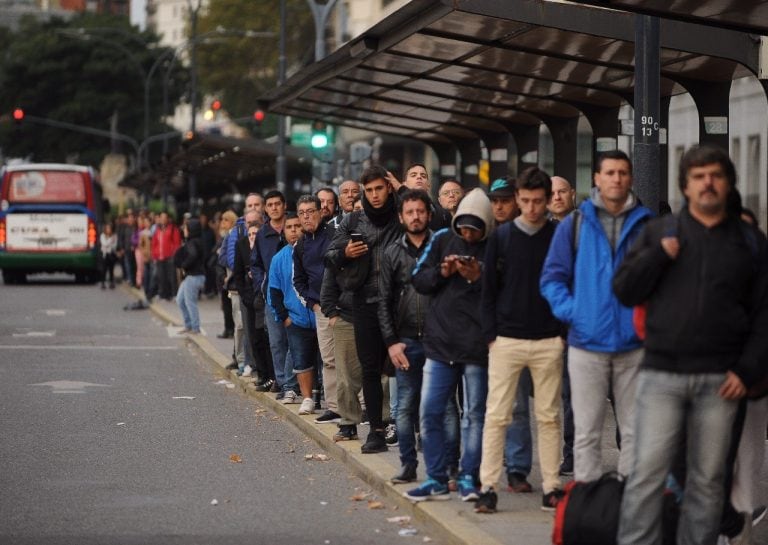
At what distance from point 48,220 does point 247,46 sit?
95.1 feet

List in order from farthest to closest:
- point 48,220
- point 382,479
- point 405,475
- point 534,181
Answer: point 48,220
point 382,479
point 405,475
point 534,181

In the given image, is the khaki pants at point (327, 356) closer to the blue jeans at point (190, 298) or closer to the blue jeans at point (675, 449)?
the blue jeans at point (675, 449)

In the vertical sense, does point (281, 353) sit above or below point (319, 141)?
below

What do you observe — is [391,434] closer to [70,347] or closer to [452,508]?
[452,508]

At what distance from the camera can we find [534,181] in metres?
8.96

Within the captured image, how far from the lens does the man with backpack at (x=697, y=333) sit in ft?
22.7

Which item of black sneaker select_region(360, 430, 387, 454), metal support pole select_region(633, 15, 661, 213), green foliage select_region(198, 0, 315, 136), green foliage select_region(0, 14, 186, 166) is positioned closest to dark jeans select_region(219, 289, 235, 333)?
black sneaker select_region(360, 430, 387, 454)

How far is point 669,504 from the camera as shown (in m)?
7.34

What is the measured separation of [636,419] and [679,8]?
3.44 m

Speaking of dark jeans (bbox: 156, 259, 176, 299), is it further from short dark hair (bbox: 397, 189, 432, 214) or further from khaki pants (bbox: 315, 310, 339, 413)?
short dark hair (bbox: 397, 189, 432, 214)

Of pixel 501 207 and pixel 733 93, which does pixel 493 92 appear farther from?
pixel 733 93

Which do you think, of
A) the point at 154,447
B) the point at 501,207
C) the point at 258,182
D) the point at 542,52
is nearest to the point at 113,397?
the point at 154,447

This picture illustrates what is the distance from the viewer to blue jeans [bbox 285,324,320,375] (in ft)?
47.4

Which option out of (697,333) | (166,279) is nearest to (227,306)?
(166,279)
